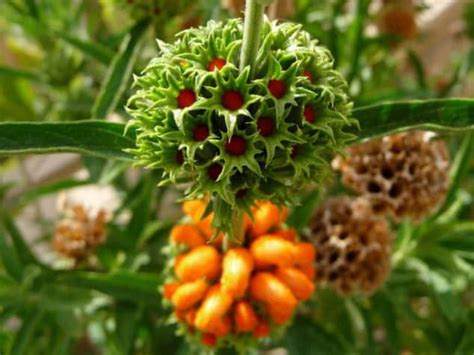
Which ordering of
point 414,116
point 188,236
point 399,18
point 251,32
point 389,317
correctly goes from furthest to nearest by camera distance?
point 399,18
point 389,317
point 188,236
point 414,116
point 251,32

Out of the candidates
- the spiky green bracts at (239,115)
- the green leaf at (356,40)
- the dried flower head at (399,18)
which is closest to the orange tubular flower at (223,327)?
the spiky green bracts at (239,115)

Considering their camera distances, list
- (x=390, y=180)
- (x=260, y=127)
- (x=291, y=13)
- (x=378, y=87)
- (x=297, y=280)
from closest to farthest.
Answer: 1. (x=260, y=127)
2. (x=297, y=280)
3. (x=390, y=180)
4. (x=291, y=13)
5. (x=378, y=87)

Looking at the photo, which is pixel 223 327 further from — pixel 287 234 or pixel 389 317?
pixel 389 317

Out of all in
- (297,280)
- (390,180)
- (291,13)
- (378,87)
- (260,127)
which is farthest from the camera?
(378,87)

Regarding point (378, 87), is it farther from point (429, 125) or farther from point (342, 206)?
point (429, 125)

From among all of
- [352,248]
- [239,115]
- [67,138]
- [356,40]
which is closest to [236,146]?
[239,115]

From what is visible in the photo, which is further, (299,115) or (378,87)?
(378,87)

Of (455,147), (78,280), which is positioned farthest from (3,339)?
(455,147)

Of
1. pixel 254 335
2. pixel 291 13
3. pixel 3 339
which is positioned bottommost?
pixel 3 339
